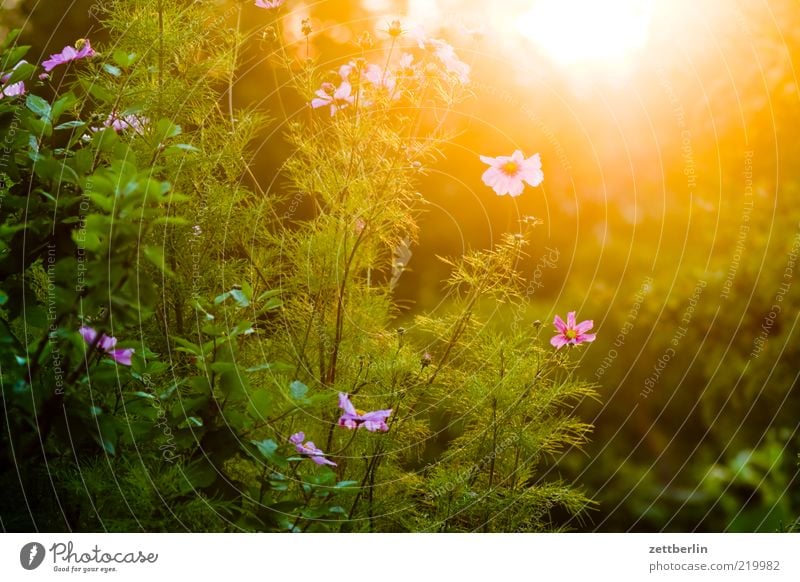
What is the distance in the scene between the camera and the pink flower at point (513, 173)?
1.45 metres

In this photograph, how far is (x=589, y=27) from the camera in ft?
5.52

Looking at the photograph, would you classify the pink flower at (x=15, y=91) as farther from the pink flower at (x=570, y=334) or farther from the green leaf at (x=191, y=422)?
the pink flower at (x=570, y=334)

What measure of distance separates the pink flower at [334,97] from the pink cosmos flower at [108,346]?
21.1 inches

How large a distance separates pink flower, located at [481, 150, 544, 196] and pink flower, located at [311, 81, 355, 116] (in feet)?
0.87

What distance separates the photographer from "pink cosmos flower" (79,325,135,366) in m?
1.16

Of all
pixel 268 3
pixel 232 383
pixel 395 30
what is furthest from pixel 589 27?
pixel 232 383

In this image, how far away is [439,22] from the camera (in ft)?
5.50

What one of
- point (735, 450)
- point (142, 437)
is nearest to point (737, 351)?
point (735, 450)

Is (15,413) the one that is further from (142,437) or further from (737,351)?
(737,351)

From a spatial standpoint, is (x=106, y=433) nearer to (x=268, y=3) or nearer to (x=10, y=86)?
(x=10, y=86)

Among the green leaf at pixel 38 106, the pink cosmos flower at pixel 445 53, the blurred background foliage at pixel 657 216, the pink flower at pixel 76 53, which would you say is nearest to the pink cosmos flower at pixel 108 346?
the green leaf at pixel 38 106

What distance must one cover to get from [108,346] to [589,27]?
112cm

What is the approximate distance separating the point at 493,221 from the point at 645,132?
395 mm

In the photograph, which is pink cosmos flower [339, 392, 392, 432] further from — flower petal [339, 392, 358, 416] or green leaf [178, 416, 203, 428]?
green leaf [178, 416, 203, 428]
